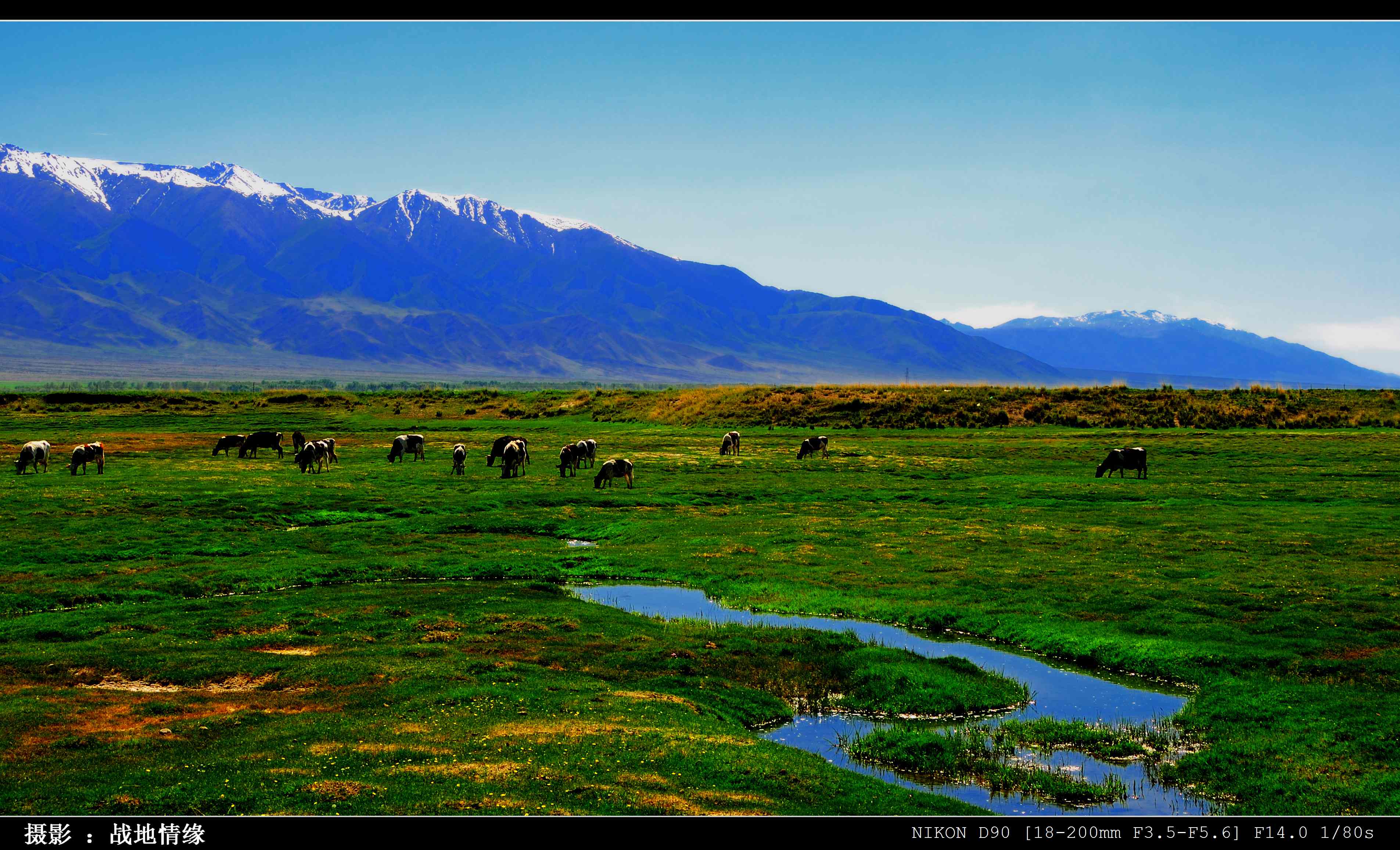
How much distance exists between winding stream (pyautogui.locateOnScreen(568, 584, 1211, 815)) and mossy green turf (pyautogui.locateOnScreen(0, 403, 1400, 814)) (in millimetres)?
783

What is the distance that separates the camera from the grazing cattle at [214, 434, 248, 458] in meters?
65.6

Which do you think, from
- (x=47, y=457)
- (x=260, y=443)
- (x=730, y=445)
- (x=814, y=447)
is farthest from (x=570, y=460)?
(x=47, y=457)

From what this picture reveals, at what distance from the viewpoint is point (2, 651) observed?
768 inches

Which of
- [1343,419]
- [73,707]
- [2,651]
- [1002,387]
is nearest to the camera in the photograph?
[73,707]

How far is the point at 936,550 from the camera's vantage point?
33062mm

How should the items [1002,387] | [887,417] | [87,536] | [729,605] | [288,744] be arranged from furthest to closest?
[1002,387]
[887,417]
[87,536]
[729,605]
[288,744]

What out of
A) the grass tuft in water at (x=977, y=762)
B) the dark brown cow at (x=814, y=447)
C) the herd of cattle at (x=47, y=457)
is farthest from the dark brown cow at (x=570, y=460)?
the grass tuft in water at (x=977, y=762)

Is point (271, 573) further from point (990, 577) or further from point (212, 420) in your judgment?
point (212, 420)

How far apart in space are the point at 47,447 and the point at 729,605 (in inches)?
1920

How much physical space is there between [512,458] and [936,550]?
27.9 m

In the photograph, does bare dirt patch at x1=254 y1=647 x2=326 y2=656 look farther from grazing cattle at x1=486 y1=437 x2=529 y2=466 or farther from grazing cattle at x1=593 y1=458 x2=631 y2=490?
grazing cattle at x1=486 y1=437 x2=529 y2=466

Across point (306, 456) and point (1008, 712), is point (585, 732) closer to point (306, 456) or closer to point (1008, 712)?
point (1008, 712)

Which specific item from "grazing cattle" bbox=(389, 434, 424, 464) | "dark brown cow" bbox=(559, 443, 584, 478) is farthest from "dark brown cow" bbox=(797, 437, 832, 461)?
"grazing cattle" bbox=(389, 434, 424, 464)

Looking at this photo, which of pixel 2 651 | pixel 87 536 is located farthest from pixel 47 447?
pixel 2 651
